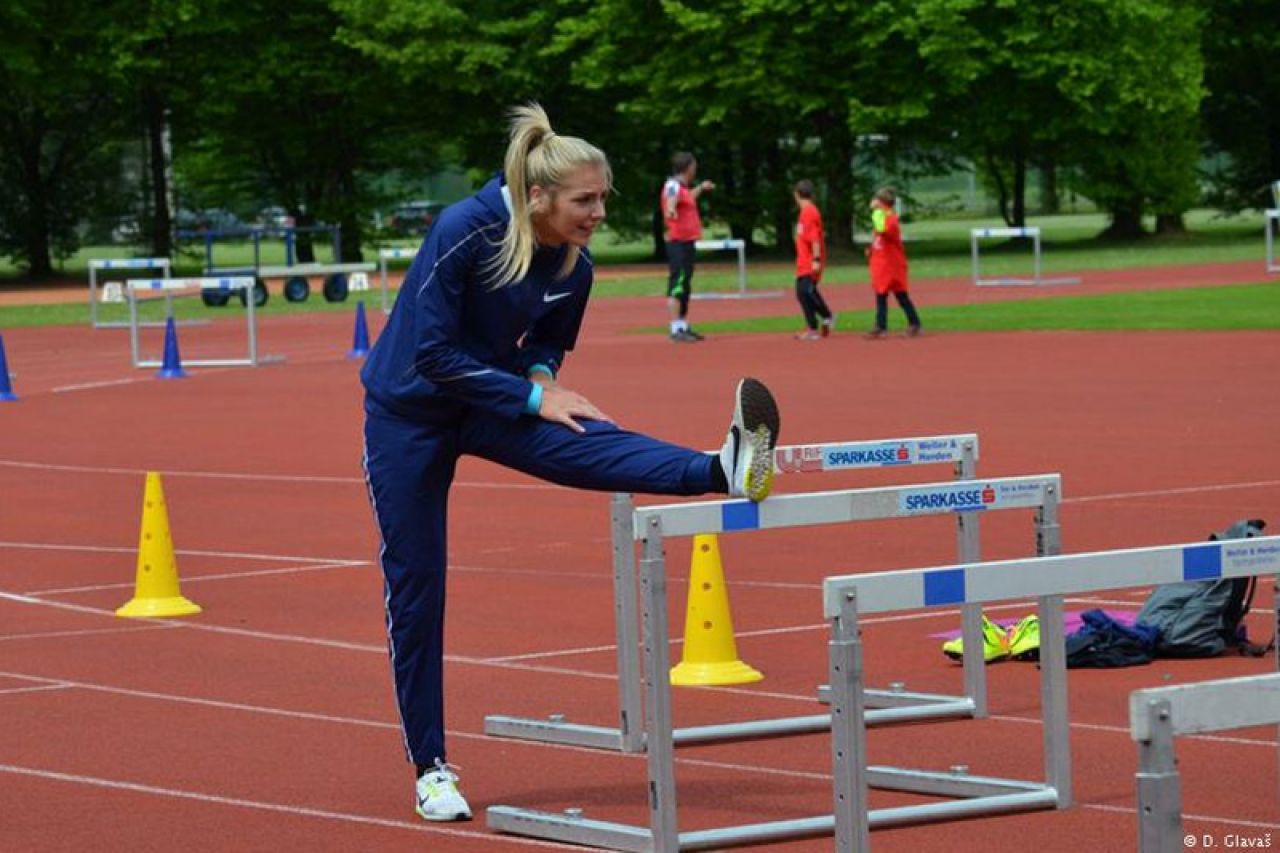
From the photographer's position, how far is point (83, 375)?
2569 centimetres

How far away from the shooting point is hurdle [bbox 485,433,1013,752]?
7.76 m

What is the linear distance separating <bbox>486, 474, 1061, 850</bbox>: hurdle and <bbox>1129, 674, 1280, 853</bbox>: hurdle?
2419 millimetres

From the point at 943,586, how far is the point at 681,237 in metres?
22.1

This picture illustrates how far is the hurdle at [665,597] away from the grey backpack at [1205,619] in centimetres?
199

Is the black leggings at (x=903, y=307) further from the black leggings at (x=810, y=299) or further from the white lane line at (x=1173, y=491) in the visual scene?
the white lane line at (x=1173, y=491)

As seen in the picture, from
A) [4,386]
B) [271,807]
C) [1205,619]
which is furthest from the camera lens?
[4,386]

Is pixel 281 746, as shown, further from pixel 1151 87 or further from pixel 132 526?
pixel 1151 87

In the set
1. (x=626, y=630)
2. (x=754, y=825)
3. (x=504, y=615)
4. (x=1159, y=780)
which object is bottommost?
(x=504, y=615)

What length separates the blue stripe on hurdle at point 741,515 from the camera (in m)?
6.64

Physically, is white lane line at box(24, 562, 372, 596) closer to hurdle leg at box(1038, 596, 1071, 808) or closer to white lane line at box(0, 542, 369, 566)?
white lane line at box(0, 542, 369, 566)

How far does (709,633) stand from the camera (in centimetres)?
905

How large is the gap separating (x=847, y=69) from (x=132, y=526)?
4063cm

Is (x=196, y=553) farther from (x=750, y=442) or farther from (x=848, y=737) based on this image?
(x=848, y=737)

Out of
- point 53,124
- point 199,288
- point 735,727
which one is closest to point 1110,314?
point 199,288
